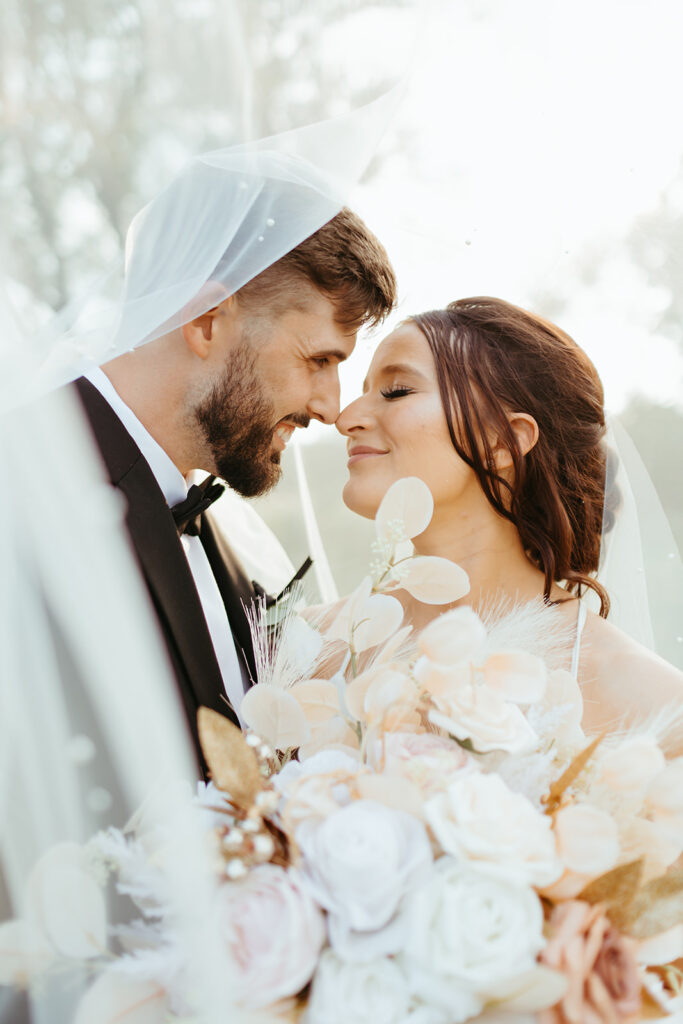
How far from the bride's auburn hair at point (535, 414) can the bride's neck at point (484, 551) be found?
0.06 meters

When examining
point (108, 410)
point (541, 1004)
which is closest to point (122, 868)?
point (541, 1004)

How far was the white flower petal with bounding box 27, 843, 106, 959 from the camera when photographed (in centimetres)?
123

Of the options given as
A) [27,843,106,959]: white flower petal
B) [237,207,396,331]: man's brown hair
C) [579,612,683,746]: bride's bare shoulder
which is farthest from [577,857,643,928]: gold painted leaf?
[237,207,396,331]: man's brown hair

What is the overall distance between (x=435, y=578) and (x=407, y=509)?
16 centimetres

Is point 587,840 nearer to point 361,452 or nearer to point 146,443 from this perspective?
point 361,452

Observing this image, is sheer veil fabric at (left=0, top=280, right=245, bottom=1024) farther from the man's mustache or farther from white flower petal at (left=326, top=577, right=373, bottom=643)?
the man's mustache

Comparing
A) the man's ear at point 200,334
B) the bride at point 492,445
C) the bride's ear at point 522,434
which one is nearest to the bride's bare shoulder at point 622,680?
the bride at point 492,445

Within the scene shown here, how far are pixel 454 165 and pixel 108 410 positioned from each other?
130cm

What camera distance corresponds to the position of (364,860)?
1169mm

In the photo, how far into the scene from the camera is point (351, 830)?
3.97 feet

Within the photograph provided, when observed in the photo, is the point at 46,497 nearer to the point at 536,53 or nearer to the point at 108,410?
the point at 108,410

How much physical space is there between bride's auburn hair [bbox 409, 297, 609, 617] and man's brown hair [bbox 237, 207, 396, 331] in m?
0.25

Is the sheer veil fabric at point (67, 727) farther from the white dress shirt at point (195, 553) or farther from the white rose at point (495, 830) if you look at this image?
the white dress shirt at point (195, 553)

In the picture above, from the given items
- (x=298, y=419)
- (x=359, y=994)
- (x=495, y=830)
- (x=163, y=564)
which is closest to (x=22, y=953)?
(x=359, y=994)
